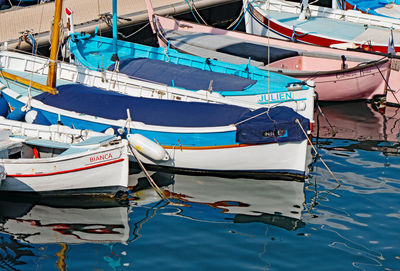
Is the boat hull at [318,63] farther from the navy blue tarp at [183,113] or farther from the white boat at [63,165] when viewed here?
the white boat at [63,165]

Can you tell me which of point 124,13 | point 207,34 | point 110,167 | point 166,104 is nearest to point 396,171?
point 166,104

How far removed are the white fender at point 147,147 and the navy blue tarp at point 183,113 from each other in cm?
81

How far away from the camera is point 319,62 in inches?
891

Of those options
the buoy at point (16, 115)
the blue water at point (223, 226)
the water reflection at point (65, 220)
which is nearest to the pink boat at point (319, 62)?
the blue water at point (223, 226)

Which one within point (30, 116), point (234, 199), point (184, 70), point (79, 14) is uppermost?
point (79, 14)

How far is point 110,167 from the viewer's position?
15.5 metres

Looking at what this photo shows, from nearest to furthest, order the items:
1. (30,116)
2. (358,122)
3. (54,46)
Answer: (30,116)
(54,46)
(358,122)

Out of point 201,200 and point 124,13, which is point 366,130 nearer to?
point 201,200

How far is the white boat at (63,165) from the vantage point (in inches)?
599

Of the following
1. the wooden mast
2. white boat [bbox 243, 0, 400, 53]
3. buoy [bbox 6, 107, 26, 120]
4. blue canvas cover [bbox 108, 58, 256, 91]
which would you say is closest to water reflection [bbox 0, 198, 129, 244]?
buoy [bbox 6, 107, 26, 120]

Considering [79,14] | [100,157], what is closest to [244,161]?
[100,157]

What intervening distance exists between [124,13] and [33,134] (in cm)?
1190

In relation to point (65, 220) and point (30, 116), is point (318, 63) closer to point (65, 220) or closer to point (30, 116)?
point (30, 116)

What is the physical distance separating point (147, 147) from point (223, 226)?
9.04ft
